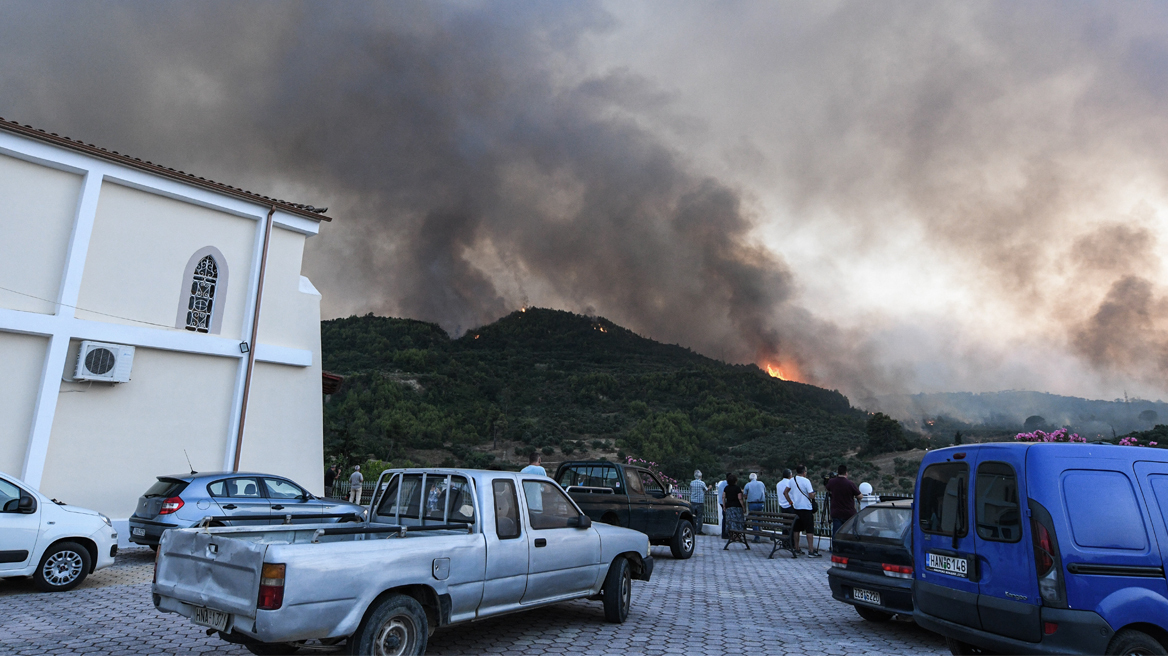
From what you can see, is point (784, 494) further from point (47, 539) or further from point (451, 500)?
point (47, 539)

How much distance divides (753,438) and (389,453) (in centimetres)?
2845

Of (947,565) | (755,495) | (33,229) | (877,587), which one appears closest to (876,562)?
(877,587)

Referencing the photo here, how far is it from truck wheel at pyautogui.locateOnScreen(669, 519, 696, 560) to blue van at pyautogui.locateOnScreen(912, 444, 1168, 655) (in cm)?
838

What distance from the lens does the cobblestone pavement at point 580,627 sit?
6066 mm

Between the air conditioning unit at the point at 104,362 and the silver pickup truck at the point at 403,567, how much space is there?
901 centimetres

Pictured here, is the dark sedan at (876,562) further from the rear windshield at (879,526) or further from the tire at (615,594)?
the tire at (615,594)

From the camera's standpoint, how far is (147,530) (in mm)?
10086

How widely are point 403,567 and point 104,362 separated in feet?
36.1

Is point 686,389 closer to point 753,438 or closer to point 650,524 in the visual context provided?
point 753,438

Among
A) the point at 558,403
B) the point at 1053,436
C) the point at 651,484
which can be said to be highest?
the point at 558,403

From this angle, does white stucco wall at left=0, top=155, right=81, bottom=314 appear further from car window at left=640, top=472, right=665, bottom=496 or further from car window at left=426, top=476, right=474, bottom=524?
car window at left=640, top=472, right=665, bottom=496

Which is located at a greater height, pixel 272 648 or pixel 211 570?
pixel 211 570

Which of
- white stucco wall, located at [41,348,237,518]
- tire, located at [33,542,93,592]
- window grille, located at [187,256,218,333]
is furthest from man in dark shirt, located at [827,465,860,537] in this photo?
window grille, located at [187,256,218,333]

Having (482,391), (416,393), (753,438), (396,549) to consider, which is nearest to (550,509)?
(396,549)
